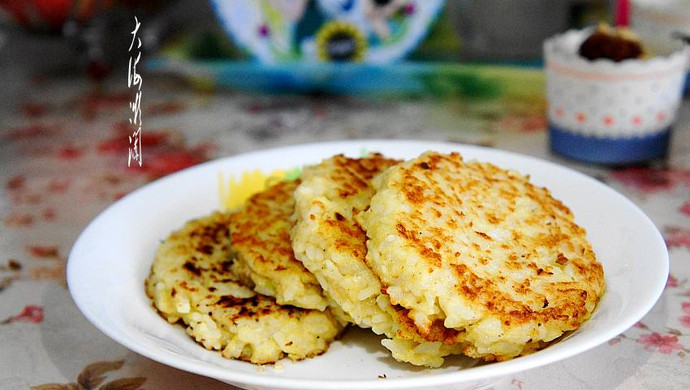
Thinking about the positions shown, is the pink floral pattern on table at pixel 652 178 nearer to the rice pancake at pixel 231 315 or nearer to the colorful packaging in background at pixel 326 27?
the colorful packaging in background at pixel 326 27

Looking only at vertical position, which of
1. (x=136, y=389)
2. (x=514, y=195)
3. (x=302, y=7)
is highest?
(x=302, y=7)

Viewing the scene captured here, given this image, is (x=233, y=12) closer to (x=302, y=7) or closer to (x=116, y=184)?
(x=302, y=7)

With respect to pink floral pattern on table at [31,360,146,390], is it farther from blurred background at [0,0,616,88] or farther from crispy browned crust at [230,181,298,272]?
blurred background at [0,0,616,88]

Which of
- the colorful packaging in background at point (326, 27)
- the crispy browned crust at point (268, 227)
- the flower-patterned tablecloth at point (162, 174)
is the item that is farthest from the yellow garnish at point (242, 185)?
the colorful packaging in background at point (326, 27)

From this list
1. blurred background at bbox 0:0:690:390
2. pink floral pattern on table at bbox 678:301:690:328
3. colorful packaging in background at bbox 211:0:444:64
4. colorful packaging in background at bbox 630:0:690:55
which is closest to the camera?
pink floral pattern on table at bbox 678:301:690:328

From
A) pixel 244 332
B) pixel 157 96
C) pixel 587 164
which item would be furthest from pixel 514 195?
pixel 157 96

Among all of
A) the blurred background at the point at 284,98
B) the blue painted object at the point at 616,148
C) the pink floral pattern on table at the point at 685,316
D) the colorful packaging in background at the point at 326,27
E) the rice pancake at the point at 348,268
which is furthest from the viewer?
the colorful packaging in background at the point at 326,27

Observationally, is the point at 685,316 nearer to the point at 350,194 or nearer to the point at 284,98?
the point at 350,194

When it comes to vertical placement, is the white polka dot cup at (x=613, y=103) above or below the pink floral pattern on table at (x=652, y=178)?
above

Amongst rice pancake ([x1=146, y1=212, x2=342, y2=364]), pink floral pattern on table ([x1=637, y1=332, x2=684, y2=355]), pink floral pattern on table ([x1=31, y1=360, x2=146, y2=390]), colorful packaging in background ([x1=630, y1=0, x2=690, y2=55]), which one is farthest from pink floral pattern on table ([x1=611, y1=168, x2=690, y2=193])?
pink floral pattern on table ([x1=31, y1=360, x2=146, y2=390])
